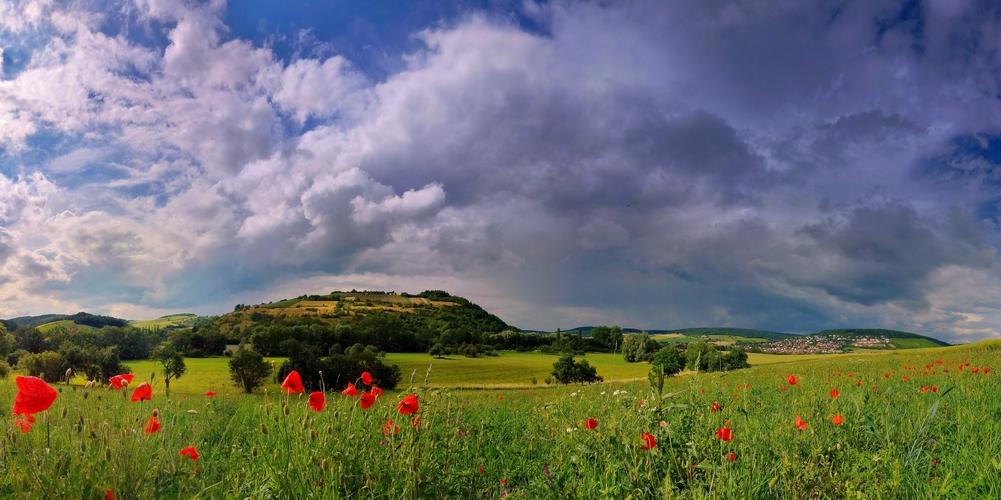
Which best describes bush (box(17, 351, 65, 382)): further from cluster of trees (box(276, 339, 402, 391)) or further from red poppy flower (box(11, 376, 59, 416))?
red poppy flower (box(11, 376, 59, 416))

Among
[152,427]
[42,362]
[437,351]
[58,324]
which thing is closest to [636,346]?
[152,427]

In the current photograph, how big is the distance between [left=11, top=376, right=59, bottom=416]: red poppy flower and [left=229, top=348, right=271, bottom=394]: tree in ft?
157

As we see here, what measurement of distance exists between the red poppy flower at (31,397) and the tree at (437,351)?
83.7 metres

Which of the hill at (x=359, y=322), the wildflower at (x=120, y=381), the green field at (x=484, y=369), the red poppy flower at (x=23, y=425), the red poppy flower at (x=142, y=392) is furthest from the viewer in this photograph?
the hill at (x=359, y=322)

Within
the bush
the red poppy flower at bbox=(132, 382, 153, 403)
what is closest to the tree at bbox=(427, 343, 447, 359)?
the bush

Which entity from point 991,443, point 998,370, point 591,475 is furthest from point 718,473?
point 998,370

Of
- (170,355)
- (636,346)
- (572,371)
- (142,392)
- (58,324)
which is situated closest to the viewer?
(142,392)

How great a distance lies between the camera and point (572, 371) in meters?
67.4

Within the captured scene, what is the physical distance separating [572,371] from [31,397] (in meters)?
68.1

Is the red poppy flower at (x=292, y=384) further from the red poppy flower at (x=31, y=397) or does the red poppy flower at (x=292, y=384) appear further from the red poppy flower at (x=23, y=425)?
the red poppy flower at (x=23, y=425)

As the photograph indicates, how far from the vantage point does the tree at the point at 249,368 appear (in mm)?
45250

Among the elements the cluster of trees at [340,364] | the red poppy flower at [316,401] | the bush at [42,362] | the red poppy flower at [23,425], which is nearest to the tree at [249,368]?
the cluster of trees at [340,364]

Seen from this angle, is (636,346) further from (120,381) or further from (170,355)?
(170,355)

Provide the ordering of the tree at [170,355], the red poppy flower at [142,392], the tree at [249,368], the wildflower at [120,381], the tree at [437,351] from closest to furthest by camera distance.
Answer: the wildflower at [120,381] → the red poppy flower at [142,392] → the tree at [249,368] → the tree at [170,355] → the tree at [437,351]
